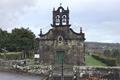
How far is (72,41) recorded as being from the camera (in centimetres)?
3969

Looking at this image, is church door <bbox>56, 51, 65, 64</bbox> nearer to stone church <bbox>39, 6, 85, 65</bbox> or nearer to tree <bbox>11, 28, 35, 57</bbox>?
stone church <bbox>39, 6, 85, 65</bbox>

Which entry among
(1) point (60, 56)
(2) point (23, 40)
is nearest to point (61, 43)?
(1) point (60, 56)

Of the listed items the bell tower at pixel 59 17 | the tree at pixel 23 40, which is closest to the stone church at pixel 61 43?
the bell tower at pixel 59 17

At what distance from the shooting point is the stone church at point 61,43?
39500mm

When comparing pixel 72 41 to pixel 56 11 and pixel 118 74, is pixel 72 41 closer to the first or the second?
pixel 56 11

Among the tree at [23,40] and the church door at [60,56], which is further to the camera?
the tree at [23,40]

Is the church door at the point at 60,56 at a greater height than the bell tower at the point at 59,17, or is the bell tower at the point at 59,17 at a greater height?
the bell tower at the point at 59,17

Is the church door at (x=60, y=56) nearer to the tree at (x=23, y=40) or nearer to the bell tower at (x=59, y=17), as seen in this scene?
Answer: the bell tower at (x=59, y=17)

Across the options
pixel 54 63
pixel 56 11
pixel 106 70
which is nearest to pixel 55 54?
pixel 54 63

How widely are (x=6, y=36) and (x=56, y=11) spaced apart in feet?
72.4

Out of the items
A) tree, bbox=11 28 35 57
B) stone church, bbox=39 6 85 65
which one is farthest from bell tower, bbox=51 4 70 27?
tree, bbox=11 28 35 57

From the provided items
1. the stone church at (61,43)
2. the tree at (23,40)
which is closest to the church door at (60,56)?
the stone church at (61,43)

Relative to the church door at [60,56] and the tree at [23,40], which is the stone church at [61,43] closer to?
the church door at [60,56]

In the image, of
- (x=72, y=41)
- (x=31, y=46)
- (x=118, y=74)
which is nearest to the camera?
(x=118, y=74)
